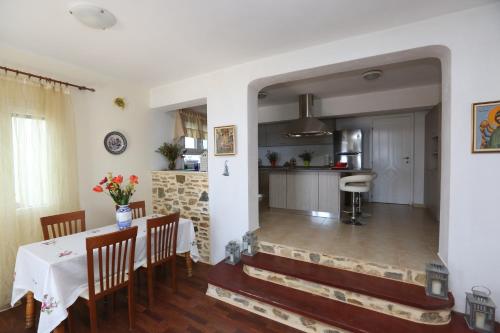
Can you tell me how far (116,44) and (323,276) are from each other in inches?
124

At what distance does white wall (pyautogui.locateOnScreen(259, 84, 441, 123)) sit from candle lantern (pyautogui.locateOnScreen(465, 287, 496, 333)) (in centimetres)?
310

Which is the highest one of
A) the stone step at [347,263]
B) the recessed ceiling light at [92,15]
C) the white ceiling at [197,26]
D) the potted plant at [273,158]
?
the white ceiling at [197,26]

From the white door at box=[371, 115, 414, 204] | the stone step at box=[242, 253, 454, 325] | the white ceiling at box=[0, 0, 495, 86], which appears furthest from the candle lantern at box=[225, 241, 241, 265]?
the white door at box=[371, 115, 414, 204]

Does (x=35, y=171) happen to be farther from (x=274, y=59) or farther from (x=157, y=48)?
(x=274, y=59)

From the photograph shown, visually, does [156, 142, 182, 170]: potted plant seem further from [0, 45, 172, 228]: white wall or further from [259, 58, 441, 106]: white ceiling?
[259, 58, 441, 106]: white ceiling

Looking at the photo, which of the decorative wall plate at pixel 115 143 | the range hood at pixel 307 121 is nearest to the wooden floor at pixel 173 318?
→ the decorative wall plate at pixel 115 143

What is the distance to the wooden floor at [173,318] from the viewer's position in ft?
6.34

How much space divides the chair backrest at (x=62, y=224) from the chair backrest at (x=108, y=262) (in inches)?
31.9

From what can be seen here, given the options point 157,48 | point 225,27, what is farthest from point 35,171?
point 225,27

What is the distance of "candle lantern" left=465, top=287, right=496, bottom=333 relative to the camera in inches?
63.7

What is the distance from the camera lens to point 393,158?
196 inches

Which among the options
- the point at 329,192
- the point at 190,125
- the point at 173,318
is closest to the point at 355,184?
the point at 329,192

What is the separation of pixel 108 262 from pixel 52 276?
337mm

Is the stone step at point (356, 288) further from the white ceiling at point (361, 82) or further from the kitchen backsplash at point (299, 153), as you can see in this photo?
the kitchen backsplash at point (299, 153)
